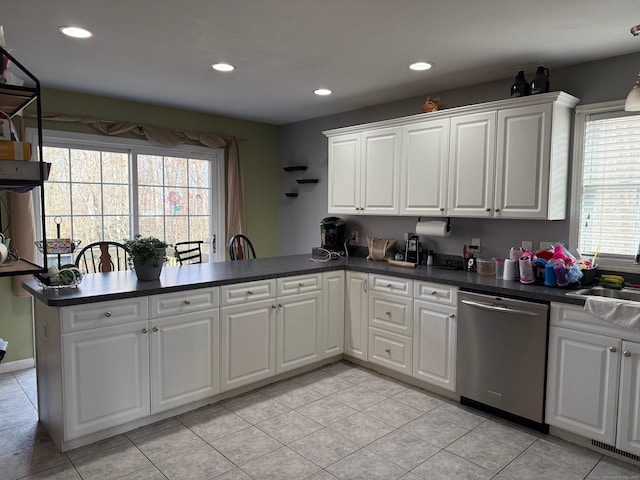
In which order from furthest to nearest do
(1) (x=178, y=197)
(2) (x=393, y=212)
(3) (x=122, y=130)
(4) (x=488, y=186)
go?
(1) (x=178, y=197), (3) (x=122, y=130), (2) (x=393, y=212), (4) (x=488, y=186)

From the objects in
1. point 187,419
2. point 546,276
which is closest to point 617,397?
point 546,276

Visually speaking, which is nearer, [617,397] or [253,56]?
[617,397]

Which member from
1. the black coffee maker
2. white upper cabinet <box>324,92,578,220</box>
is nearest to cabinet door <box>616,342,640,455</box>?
white upper cabinet <box>324,92,578,220</box>

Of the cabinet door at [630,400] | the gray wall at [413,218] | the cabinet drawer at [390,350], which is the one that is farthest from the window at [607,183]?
the cabinet drawer at [390,350]

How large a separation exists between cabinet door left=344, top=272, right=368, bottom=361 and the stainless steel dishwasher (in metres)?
0.93

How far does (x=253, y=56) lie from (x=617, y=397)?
Result: 3166 mm

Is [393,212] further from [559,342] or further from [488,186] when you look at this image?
[559,342]

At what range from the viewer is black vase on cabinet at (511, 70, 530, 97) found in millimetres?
3152

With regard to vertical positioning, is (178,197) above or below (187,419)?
above

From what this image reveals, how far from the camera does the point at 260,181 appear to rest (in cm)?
554

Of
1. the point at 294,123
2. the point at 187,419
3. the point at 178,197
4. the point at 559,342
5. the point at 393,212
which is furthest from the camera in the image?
the point at 294,123

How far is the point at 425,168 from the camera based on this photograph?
3.70 m

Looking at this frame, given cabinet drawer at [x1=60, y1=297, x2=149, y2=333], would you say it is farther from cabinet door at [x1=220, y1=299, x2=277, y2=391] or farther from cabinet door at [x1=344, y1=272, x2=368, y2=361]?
cabinet door at [x1=344, y1=272, x2=368, y2=361]

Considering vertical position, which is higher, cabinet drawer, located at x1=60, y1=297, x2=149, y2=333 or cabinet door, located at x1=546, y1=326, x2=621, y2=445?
cabinet drawer, located at x1=60, y1=297, x2=149, y2=333
